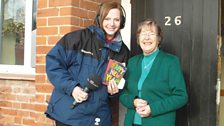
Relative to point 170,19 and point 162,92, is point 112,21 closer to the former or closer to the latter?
point 162,92

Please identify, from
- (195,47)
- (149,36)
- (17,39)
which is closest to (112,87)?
(149,36)

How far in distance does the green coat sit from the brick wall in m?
0.93

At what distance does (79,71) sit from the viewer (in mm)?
2615

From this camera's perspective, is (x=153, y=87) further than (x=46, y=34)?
No

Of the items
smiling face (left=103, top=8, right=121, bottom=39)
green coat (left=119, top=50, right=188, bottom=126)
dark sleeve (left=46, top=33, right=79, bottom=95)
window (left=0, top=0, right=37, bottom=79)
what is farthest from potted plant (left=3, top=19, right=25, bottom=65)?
green coat (left=119, top=50, right=188, bottom=126)

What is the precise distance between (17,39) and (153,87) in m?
2.32

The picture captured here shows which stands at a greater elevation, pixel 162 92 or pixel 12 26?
pixel 12 26

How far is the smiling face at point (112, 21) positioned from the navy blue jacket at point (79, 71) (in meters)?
0.06

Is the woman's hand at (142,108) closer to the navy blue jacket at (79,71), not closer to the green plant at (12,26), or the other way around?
the navy blue jacket at (79,71)

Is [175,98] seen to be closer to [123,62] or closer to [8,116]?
[123,62]

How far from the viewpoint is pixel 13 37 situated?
4.25m

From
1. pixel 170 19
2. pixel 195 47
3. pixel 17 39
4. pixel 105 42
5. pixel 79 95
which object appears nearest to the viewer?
pixel 79 95

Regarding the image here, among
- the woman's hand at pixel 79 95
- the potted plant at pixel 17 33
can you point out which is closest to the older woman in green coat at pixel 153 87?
the woman's hand at pixel 79 95

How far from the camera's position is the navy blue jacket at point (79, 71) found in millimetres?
2533
